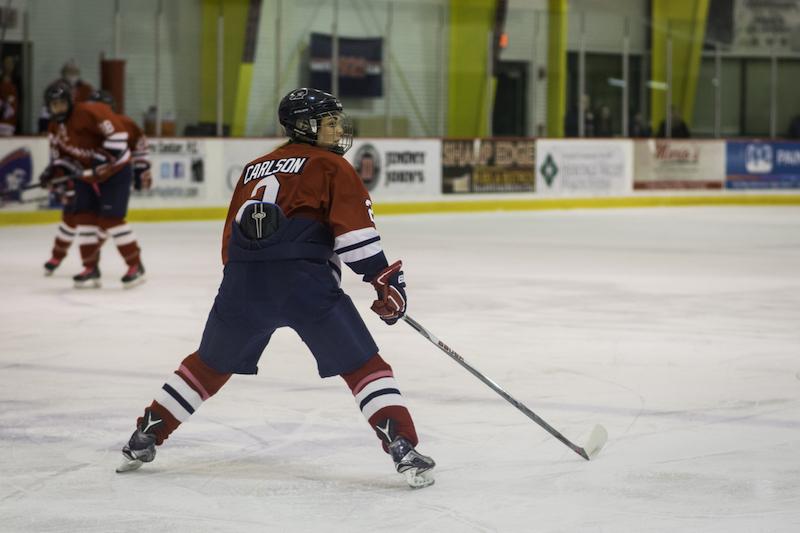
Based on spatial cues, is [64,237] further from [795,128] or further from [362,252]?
[795,128]

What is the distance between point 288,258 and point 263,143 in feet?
37.9

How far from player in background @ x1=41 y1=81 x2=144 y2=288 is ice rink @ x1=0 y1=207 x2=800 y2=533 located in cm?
19

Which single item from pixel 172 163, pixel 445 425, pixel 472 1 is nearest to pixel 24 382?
pixel 445 425

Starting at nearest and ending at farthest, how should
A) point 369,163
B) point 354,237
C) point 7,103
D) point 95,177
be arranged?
1. point 354,237
2. point 95,177
3. point 7,103
4. point 369,163

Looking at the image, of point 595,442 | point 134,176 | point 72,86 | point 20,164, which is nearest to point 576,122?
point 72,86

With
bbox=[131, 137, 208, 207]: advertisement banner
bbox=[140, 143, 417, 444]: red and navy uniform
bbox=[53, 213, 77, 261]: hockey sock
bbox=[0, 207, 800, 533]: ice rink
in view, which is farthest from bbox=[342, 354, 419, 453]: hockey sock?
bbox=[131, 137, 208, 207]: advertisement banner

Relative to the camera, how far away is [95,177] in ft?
27.0

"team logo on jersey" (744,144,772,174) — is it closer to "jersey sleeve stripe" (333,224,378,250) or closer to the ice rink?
the ice rink

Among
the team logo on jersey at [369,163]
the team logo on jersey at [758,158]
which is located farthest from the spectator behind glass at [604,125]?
the team logo on jersey at [369,163]

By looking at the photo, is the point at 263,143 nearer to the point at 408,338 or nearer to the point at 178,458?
the point at 408,338

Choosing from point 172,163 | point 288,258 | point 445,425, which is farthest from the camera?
point 172,163

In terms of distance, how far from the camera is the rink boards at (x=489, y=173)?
45.4 ft

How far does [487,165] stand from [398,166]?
129 cm

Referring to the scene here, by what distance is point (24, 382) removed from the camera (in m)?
Result: 4.96
